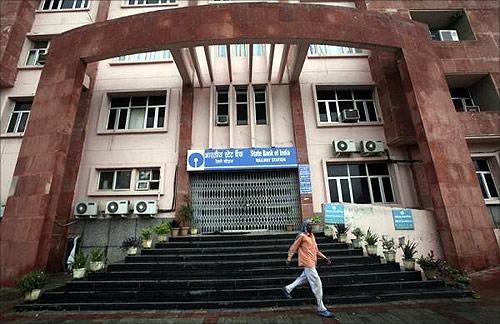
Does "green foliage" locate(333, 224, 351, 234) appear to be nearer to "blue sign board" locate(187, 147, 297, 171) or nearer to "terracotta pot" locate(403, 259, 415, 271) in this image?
"terracotta pot" locate(403, 259, 415, 271)

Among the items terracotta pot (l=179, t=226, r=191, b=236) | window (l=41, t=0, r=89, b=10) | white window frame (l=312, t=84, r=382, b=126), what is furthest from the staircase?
window (l=41, t=0, r=89, b=10)

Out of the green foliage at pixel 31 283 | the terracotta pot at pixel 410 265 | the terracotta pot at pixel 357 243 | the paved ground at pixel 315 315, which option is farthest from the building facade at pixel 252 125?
the paved ground at pixel 315 315

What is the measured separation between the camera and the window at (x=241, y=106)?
479 inches

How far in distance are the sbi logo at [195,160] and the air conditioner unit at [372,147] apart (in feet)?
21.4

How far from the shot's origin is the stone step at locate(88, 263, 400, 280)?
668cm

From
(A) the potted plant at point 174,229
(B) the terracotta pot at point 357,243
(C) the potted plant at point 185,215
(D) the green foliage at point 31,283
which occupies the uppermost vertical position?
(C) the potted plant at point 185,215

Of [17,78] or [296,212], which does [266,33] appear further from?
[17,78]

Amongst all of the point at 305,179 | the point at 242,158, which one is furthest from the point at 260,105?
the point at 305,179

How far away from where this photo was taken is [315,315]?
198 inches

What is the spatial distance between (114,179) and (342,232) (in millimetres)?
9059

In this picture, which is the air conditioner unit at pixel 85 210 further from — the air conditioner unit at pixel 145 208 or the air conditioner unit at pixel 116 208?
the air conditioner unit at pixel 145 208

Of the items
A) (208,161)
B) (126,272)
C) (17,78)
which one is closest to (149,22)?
(208,161)

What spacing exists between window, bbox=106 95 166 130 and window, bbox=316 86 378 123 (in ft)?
23.6

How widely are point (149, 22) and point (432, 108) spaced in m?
10.9
